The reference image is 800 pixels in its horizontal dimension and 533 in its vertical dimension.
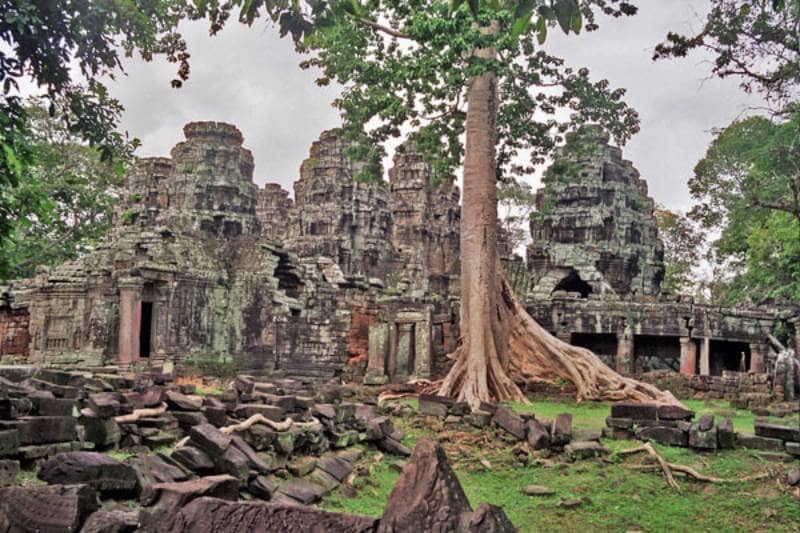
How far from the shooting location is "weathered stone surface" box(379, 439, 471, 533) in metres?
3.22

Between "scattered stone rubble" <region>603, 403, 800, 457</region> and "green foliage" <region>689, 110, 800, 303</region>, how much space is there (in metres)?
7.79

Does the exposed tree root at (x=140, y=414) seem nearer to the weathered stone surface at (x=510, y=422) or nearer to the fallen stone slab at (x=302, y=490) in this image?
the fallen stone slab at (x=302, y=490)

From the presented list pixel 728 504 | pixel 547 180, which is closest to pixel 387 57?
pixel 547 180

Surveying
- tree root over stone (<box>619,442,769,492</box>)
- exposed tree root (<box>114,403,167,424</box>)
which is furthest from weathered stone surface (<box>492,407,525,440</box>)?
exposed tree root (<box>114,403,167,424</box>)

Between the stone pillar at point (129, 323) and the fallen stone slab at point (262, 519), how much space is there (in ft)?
48.7

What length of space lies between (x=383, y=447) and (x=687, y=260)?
3355 centimetres

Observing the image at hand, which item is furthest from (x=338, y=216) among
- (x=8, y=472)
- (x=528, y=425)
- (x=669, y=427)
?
(x=8, y=472)

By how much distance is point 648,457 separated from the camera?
809 centimetres

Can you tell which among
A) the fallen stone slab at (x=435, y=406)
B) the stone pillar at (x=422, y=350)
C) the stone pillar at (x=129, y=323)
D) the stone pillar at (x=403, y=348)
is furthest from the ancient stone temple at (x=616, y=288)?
the stone pillar at (x=129, y=323)

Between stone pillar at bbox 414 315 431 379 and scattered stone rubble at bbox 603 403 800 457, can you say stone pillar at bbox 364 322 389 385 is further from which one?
scattered stone rubble at bbox 603 403 800 457

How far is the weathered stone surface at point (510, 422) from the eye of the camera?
9.28 m

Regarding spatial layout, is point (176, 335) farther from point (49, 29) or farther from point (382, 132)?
point (49, 29)

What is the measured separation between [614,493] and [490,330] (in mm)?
6354

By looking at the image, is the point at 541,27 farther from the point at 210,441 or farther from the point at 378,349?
the point at 378,349
